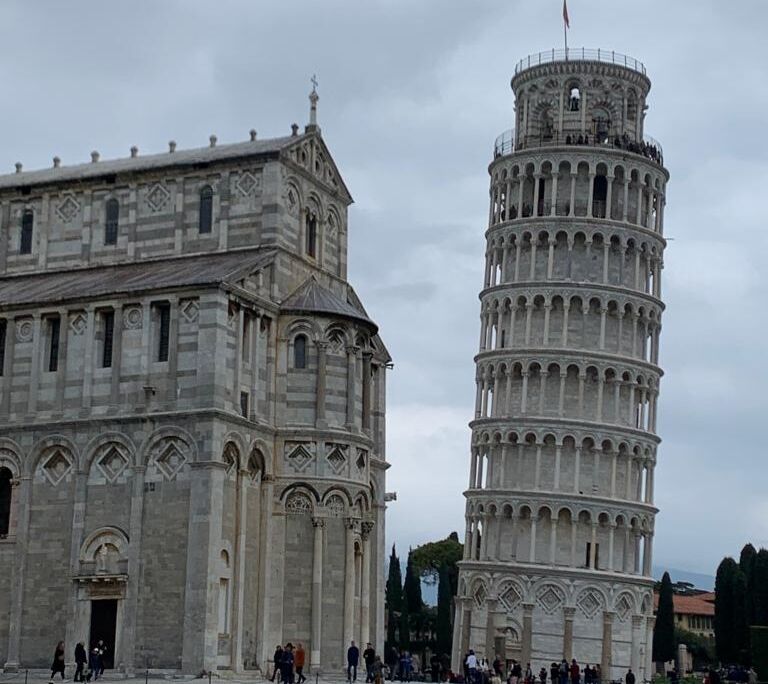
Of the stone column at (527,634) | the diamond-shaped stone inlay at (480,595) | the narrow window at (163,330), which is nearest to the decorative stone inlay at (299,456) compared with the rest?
the narrow window at (163,330)

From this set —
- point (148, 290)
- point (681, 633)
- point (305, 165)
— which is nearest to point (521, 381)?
point (305, 165)

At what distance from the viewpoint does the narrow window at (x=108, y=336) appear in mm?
54781

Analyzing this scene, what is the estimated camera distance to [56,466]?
55.0 meters

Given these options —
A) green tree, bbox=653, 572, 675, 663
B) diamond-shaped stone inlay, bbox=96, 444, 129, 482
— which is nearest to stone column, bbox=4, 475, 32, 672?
diamond-shaped stone inlay, bbox=96, 444, 129, 482

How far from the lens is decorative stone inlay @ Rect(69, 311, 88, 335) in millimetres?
55344

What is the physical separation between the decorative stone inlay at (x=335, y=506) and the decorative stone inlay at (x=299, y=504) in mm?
711

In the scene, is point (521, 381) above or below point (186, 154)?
below

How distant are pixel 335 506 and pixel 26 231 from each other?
16723 mm

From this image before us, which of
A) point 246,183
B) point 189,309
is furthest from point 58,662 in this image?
point 246,183

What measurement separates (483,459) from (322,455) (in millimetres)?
38519

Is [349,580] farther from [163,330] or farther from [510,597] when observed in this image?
[510,597]

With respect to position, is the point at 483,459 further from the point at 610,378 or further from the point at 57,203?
the point at 57,203

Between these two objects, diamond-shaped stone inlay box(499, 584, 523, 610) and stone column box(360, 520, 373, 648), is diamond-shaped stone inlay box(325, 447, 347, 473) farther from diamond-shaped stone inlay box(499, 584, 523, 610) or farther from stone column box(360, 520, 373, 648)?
diamond-shaped stone inlay box(499, 584, 523, 610)

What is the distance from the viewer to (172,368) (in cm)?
5344
